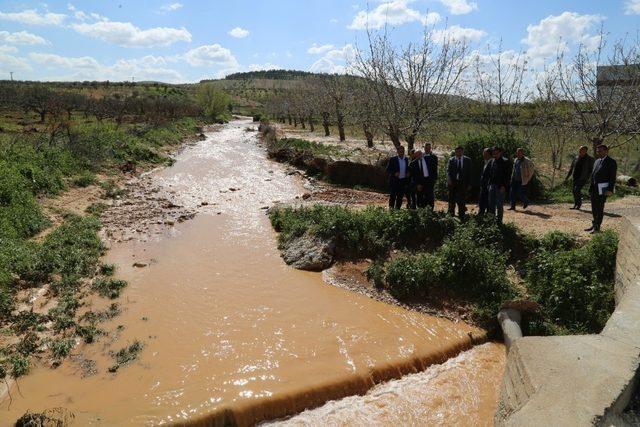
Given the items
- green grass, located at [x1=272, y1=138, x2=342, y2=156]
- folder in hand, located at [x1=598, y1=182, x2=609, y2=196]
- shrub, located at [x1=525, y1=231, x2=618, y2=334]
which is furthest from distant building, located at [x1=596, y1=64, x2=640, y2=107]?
green grass, located at [x1=272, y1=138, x2=342, y2=156]

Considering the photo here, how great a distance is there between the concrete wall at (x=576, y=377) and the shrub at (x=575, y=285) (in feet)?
6.49

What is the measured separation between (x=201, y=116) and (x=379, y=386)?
198 feet

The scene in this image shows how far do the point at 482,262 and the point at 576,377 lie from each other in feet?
15.7

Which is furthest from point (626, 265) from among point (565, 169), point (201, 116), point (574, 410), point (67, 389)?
point (201, 116)

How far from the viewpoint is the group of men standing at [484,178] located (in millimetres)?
9195

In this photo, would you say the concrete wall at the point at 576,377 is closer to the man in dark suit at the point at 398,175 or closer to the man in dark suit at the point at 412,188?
the man in dark suit at the point at 412,188

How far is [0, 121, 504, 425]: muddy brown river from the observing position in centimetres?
606

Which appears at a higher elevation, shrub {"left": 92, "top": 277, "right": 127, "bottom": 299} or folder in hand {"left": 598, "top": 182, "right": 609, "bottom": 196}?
folder in hand {"left": 598, "top": 182, "right": 609, "bottom": 196}

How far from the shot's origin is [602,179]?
29.8 ft

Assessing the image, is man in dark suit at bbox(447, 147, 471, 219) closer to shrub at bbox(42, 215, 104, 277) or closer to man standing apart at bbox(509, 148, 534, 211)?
man standing apart at bbox(509, 148, 534, 211)

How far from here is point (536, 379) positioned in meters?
4.35

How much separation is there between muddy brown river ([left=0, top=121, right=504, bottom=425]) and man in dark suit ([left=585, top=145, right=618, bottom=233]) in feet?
13.3

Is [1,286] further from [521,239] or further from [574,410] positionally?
[521,239]

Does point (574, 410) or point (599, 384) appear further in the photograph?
point (599, 384)
